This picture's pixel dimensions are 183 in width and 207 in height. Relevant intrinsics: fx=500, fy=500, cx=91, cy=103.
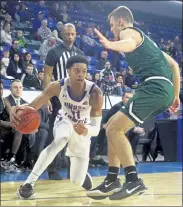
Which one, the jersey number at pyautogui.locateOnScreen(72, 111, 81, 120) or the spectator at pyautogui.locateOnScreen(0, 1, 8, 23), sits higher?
the spectator at pyautogui.locateOnScreen(0, 1, 8, 23)

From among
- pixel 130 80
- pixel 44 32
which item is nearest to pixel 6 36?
pixel 44 32

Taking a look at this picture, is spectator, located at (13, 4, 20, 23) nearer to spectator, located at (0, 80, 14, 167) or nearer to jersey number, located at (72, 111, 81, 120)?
spectator, located at (0, 80, 14, 167)

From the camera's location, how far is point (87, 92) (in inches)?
132

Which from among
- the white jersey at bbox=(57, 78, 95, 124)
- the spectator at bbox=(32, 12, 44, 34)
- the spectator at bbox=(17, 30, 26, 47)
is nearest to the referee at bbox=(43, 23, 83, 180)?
the white jersey at bbox=(57, 78, 95, 124)

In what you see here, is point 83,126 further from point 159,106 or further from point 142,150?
point 142,150

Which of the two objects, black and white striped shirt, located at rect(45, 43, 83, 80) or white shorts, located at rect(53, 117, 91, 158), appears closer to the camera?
white shorts, located at rect(53, 117, 91, 158)

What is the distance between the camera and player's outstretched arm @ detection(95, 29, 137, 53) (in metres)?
2.18

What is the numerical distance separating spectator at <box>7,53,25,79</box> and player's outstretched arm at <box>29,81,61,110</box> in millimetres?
3035

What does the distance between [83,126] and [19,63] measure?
4.00 meters

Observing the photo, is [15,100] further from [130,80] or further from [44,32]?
[44,32]

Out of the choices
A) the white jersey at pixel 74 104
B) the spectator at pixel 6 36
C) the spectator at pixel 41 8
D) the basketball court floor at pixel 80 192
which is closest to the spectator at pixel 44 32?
the spectator at pixel 6 36

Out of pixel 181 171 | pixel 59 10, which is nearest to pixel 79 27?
pixel 59 10

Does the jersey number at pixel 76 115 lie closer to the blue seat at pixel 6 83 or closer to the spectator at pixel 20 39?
the blue seat at pixel 6 83

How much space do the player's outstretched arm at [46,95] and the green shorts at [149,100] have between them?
2.54ft
